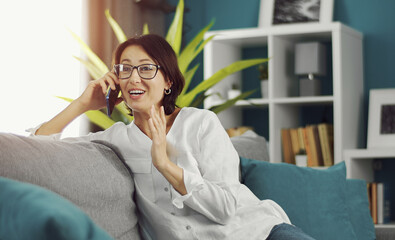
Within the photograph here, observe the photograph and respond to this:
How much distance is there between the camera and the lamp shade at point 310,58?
386 centimetres

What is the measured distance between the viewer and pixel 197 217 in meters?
1.70

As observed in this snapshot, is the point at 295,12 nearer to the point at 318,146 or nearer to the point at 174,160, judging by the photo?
the point at 318,146

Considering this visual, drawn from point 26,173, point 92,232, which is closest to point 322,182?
point 26,173

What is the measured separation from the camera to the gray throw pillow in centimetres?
243

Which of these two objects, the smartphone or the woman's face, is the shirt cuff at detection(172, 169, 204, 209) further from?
the smartphone

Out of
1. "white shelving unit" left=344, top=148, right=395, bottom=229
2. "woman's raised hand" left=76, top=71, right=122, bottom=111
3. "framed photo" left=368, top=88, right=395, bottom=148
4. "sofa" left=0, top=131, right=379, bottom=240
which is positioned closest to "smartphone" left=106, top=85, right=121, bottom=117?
"woman's raised hand" left=76, top=71, right=122, bottom=111

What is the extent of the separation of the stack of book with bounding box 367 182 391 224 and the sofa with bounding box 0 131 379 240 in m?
1.13

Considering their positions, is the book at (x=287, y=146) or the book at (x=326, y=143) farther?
the book at (x=287, y=146)

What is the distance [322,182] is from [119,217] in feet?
3.28

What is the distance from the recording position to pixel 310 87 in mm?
3926

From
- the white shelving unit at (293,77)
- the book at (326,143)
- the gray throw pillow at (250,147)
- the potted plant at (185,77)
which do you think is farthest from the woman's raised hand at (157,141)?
the book at (326,143)

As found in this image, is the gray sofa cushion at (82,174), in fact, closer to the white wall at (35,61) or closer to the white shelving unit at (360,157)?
the white wall at (35,61)

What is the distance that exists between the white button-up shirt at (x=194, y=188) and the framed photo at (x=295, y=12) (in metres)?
2.40

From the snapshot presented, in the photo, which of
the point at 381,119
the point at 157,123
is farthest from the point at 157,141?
the point at 381,119
